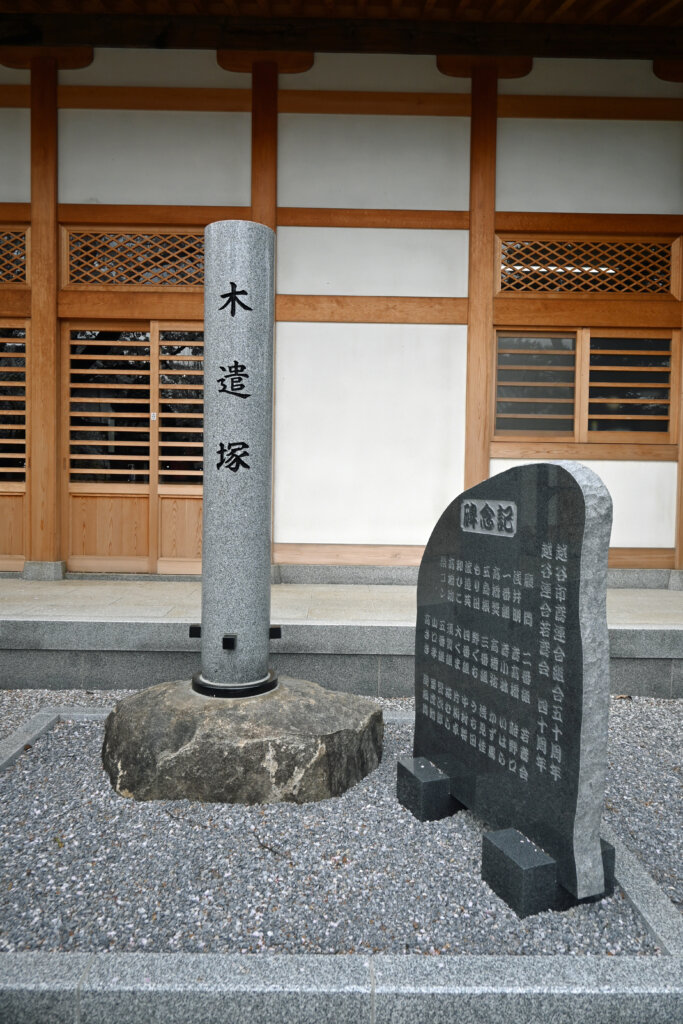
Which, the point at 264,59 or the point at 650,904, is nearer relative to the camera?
the point at 650,904

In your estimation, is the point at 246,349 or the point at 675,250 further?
the point at 675,250

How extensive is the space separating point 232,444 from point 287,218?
→ 4.22m

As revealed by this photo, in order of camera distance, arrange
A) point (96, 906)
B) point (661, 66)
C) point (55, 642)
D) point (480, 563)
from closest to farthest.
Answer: point (96, 906), point (480, 563), point (55, 642), point (661, 66)

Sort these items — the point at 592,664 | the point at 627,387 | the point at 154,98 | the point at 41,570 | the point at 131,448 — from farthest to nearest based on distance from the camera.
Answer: the point at 131,448
the point at 627,387
the point at 41,570
the point at 154,98
the point at 592,664

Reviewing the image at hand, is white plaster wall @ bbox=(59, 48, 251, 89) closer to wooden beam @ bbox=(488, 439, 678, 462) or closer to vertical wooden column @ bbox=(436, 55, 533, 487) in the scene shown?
vertical wooden column @ bbox=(436, 55, 533, 487)

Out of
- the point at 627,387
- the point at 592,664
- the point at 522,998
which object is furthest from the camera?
the point at 627,387

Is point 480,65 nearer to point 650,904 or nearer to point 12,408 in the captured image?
point 12,408

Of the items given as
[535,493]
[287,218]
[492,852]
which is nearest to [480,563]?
[535,493]

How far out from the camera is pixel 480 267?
6930mm

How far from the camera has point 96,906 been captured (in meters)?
2.49

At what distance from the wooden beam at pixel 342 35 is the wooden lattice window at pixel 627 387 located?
9.53 feet

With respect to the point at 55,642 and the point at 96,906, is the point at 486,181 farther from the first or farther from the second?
the point at 96,906

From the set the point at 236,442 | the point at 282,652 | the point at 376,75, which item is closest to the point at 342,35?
the point at 376,75

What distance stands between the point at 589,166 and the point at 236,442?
5.60 m
